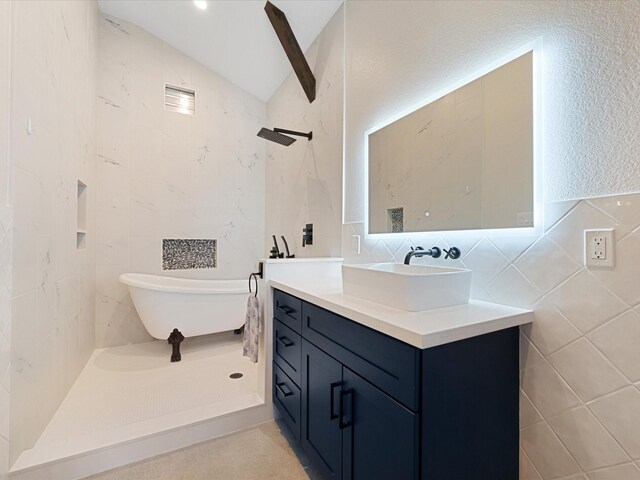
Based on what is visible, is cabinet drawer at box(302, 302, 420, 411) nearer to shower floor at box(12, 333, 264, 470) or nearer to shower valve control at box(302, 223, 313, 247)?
shower floor at box(12, 333, 264, 470)

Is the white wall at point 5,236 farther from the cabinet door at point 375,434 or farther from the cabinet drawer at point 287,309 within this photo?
the cabinet door at point 375,434

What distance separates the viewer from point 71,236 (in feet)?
7.15

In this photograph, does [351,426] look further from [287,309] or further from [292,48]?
[292,48]

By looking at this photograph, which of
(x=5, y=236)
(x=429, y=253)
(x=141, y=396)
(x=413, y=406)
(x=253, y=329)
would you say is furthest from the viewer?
(x=141, y=396)

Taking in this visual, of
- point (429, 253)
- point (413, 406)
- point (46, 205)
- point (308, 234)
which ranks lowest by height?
point (413, 406)

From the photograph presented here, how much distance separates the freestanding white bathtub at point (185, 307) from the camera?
2.57 meters

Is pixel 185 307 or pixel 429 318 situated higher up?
pixel 429 318

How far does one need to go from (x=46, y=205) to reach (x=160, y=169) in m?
1.63

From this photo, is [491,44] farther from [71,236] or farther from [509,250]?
[71,236]

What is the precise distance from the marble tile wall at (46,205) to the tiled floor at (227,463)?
0.61 metres

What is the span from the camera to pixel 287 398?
1.68 metres

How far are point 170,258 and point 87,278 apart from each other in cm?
78

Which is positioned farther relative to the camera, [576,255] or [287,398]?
[287,398]

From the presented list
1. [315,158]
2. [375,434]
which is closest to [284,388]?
[375,434]
